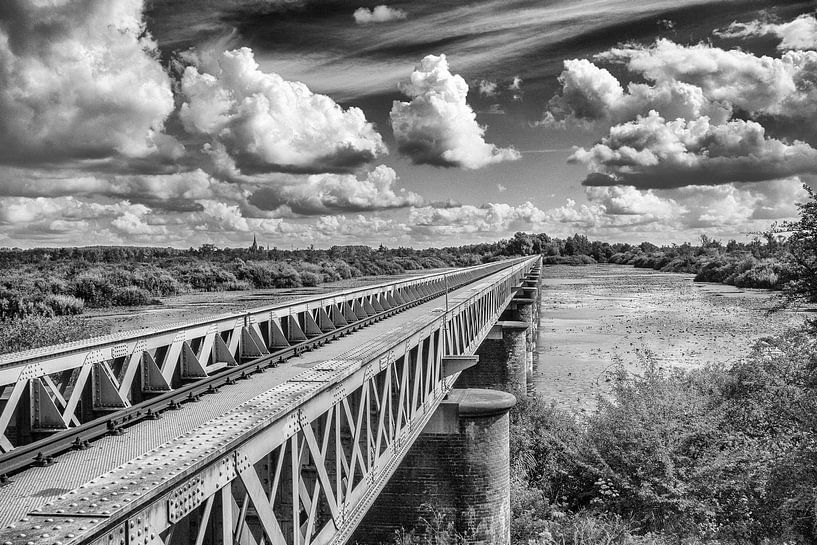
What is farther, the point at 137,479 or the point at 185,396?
the point at 185,396

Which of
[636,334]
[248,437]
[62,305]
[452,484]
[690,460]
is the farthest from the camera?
[636,334]

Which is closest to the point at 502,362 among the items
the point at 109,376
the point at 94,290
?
the point at 109,376

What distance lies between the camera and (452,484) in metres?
16.2

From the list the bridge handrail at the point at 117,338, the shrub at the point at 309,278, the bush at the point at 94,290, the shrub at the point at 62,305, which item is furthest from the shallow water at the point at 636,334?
the bush at the point at 94,290

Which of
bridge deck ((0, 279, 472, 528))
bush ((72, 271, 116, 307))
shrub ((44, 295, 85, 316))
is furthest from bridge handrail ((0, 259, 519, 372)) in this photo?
bush ((72, 271, 116, 307))

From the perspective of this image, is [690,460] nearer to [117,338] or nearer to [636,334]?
[117,338]

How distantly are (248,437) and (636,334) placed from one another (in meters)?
44.1

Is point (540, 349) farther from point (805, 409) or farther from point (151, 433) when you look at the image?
point (151, 433)

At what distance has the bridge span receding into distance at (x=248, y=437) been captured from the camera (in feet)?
14.3

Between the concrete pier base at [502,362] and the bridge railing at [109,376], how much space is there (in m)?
17.1

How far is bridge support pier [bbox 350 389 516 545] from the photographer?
1588cm

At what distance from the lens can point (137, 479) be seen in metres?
4.12

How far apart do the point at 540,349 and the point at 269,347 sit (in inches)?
1304

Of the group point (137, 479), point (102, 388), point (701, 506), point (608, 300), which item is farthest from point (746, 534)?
point (608, 300)
